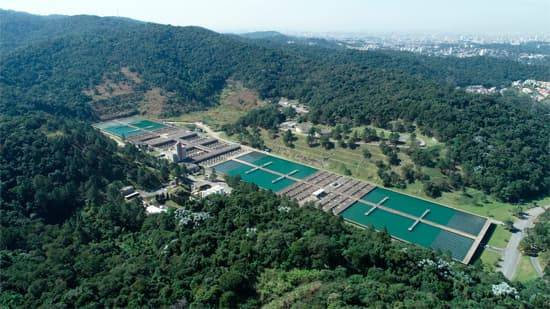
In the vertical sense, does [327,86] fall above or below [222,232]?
above

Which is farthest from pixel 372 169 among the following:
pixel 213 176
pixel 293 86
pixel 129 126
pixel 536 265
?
pixel 129 126

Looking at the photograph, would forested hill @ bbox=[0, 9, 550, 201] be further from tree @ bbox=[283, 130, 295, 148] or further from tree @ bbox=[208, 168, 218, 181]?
tree @ bbox=[208, 168, 218, 181]

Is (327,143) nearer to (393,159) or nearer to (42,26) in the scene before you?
(393,159)

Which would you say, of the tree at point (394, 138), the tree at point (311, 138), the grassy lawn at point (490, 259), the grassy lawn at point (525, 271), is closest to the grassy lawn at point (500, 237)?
the grassy lawn at point (490, 259)

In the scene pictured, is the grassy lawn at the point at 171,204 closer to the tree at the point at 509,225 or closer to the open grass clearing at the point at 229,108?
the open grass clearing at the point at 229,108

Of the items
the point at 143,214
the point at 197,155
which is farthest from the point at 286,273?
the point at 197,155

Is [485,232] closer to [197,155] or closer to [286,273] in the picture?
[286,273]
